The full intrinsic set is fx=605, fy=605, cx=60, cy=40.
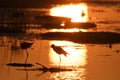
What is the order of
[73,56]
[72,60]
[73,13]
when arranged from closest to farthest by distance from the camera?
[72,60]
[73,56]
[73,13]

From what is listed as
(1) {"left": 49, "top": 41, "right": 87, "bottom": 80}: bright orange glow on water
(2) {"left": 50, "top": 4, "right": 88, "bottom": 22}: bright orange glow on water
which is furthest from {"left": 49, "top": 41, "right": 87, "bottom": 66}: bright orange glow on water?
(2) {"left": 50, "top": 4, "right": 88, "bottom": 22}: bright orange glow on water

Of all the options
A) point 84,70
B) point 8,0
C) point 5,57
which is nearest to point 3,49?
point 5,57

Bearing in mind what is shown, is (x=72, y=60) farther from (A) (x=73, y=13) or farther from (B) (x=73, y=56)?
(A) (x=73, y=13)

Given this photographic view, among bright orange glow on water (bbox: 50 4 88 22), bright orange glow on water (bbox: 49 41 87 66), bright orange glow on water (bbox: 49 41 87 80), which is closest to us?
bright orange glow on water (bbox: 49 41 87 80)

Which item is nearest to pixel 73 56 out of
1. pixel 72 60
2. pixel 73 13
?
pixel 72 60

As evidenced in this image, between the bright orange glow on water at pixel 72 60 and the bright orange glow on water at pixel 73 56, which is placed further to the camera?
the bright orange glow on water at pixel 73 56

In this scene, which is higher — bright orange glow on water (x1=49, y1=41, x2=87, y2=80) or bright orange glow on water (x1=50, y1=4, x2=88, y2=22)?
bright orange glow on water (x1=50, y1=4, x2=88, y2=22)

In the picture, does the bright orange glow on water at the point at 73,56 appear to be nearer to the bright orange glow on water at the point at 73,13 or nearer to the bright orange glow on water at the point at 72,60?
the bright orange glow on water at the point at 72,60

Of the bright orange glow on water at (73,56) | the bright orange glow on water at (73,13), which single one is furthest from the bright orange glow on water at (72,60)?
the bright orange glow on water at (73,13)

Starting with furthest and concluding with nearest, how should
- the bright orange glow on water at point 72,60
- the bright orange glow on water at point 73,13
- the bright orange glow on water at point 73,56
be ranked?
the bright orange glow on water at point 73,13, the bright orange glow on water at point 73,56, the bright orange glow on water at point 72,60

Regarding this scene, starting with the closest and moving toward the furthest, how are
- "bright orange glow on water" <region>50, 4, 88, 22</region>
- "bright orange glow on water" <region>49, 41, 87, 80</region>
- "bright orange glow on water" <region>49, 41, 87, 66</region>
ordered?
1. "bright orange glow on water" <region>49, 41, 87, 80</region>
2. "bright orange glow on water" <region>49, 41, 87, 66</region>
3. "bright orange glow on water" <region>50, 4, 88, 22</region>

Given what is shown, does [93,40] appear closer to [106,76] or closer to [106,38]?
[106,38]

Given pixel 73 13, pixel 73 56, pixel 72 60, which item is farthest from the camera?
pixel 73 13

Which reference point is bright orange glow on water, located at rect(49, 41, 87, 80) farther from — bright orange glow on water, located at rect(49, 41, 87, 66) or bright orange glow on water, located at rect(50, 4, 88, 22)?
bright orange glow on water, located at rect(50, 4, 88, 22)
